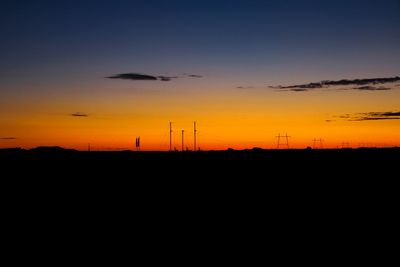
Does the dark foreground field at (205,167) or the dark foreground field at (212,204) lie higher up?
the dark foreground field at (205,167)

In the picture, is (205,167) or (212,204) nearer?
(212,204)

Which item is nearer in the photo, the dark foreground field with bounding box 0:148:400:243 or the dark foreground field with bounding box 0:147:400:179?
the dark foreground field with bounding box 0:148:400:243

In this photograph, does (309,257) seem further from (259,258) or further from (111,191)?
(111,191)

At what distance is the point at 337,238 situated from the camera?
70.0ft

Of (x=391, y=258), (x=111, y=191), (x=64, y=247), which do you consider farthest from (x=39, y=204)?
(x=391, y=258)

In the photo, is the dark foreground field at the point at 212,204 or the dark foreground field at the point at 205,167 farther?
the dark foreground field at the point at 205,167

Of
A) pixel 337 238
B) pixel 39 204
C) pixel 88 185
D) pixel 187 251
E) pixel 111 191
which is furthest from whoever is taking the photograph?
pixel 88 185

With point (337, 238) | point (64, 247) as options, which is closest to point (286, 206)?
point (337, 238)

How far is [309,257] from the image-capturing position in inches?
712

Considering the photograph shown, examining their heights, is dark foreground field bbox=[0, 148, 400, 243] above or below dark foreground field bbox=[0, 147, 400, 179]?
below

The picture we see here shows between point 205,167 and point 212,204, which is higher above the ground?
A: point 205,167

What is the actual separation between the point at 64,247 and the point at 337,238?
11.9m

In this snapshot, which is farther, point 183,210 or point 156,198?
point 156,198

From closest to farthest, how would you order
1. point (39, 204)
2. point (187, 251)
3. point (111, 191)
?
point (187, 251)
point (39, 204)
point (111, 191)
